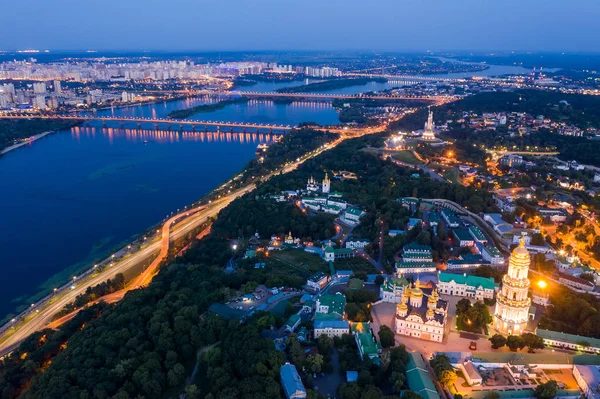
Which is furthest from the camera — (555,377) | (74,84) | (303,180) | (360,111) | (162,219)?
(74,84)

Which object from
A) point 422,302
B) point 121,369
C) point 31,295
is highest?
point 422,302

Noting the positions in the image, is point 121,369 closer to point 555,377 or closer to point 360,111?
point 555,377

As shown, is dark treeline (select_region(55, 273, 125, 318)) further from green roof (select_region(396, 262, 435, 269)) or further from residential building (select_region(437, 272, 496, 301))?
residential building (select_region(437, 272, 496, 301))

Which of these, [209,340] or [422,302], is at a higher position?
[422,302]

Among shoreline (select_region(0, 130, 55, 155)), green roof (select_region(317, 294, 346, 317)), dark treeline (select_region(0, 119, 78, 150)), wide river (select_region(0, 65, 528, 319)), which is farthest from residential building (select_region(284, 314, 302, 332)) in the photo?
dark treeline (select_region(0, 119, 78, 150))

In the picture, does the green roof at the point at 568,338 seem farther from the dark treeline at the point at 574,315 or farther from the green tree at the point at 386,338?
the green tree at the point at 386,338

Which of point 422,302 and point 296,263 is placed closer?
point 422,302

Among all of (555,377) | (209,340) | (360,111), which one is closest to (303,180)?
(209,340)

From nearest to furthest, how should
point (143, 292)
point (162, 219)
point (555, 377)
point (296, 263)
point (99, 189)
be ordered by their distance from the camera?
point (555, 377)
point (143, 292)
point (296, 263)
point (162, 219)
point (99, 189)
